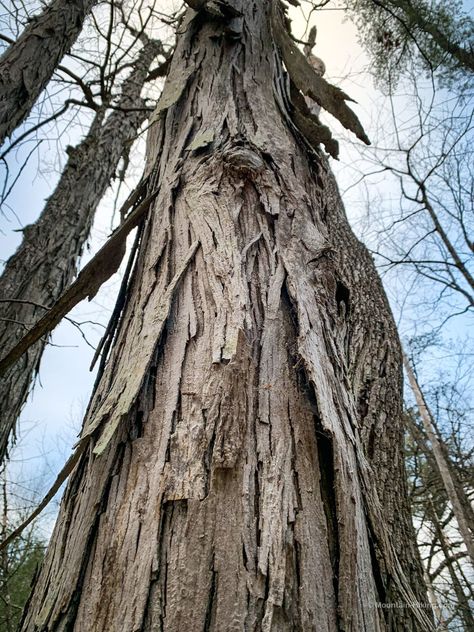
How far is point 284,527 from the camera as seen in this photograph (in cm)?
64

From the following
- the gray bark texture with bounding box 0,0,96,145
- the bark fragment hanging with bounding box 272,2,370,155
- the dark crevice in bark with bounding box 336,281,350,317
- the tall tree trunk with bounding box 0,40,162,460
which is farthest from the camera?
the tall tree trunk with bounding box 0,40,162,460

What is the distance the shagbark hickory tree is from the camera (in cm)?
60

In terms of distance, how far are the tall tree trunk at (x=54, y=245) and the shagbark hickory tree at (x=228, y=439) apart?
1.67 m

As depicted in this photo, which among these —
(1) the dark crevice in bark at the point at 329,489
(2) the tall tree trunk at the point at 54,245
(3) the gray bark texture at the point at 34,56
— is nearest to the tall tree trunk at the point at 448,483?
(2) the tall tree trunk at the point at 54,245

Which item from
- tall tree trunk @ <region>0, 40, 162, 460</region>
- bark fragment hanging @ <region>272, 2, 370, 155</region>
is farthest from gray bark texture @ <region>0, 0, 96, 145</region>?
bark fragment hanging @ <region>272, 2, 370, 155</region>

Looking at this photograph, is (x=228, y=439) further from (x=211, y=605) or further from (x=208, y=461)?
(x=211, y=605)

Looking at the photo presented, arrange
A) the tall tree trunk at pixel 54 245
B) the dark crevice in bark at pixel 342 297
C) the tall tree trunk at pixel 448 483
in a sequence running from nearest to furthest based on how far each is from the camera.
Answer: the dark crevice in bark at pixel 342 297 < the tall tree trunk at pixel 54 245 < the tall tree trunk at pixel 448 483

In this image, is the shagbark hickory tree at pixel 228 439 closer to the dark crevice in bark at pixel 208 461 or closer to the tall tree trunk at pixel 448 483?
the dark crevice in bark at pixel 208 461

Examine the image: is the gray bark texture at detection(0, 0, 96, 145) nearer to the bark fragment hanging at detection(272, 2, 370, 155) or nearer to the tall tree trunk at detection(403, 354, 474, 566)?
the bark fragment hanging at detection(272, 2, 370, 155)

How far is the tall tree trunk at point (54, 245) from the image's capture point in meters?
3.41

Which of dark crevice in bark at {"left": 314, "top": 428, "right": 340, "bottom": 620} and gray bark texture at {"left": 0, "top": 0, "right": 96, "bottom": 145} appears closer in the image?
dark crevice in bark at {"left": 314, "top": 428, "right": 340, "bottom": 620}

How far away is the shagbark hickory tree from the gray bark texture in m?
2.13

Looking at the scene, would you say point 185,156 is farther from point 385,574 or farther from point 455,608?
point 455,608

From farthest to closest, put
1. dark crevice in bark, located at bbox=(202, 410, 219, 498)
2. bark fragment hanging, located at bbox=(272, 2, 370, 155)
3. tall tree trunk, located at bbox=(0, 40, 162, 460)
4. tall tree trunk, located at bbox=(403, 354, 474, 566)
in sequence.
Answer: tall tree trunk, located at bbox=(403, 354, 474, 566)
tall tree trunk, located at bbox=(0, 40, 162, 460)
bark fragment hanging, located at bbox=(272, 2, 370, 155)
dark crevice in bark, located at bbox=(202, 410, 219, 498)
